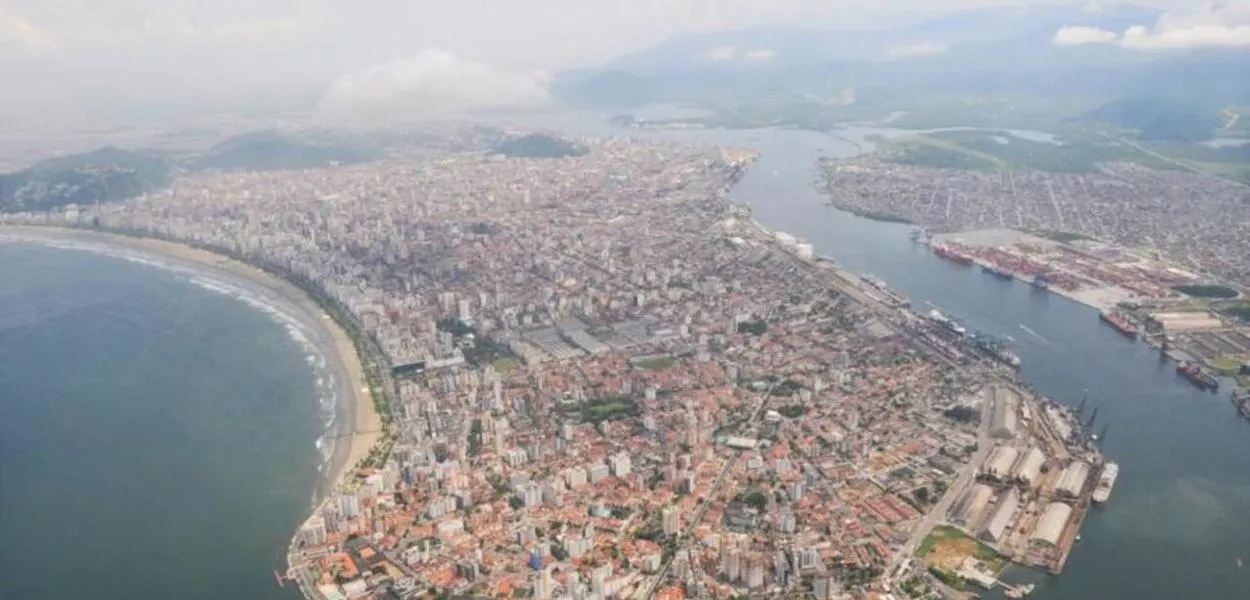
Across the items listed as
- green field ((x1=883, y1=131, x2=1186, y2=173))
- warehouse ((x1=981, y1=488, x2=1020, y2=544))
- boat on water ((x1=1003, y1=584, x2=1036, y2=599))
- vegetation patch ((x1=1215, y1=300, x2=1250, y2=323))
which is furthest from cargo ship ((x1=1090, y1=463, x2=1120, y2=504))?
green field ((x1=883, y1=131, x2=1186, y2=173))

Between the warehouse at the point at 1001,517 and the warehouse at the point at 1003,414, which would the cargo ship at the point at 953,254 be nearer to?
the warehouse at the point at 1003,414

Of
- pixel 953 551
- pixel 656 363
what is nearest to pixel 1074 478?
pixel 953 551

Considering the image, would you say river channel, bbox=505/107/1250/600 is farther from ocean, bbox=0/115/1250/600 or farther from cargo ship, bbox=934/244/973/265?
cargo ship, bbox=934/244/973/265

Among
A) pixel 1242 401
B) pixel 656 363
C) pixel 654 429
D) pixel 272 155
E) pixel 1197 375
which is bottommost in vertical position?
pixel 1242 401

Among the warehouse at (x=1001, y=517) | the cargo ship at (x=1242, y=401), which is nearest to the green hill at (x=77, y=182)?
the warehouse at (x=1001, y=517)

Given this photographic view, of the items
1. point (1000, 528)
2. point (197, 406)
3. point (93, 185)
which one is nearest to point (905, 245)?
point (1000, 528)

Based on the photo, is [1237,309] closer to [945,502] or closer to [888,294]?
[888,294]
